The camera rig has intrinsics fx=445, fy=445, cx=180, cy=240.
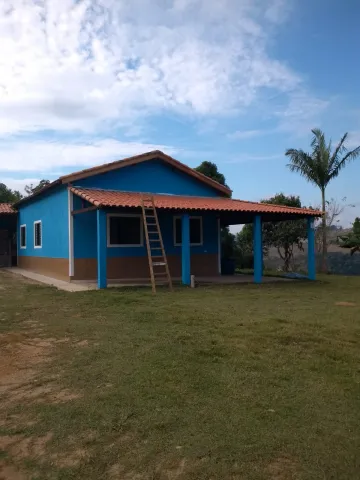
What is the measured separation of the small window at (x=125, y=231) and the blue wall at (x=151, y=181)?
4.35ft

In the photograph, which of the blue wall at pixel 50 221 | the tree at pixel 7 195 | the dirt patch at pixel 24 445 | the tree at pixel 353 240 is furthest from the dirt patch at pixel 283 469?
the tree at pixel 7 195

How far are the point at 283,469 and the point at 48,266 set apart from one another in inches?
582

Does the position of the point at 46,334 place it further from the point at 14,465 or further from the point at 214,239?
the point at 214,239

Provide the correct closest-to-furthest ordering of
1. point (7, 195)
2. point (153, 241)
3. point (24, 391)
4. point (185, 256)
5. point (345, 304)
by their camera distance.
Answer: point (24, 391)
point (345, 304)
point (185, 256)
point (153, 241)
point (7, 195)

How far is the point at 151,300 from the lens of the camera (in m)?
9.75

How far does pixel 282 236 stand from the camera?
834 inches

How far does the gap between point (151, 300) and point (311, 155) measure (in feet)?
42.6


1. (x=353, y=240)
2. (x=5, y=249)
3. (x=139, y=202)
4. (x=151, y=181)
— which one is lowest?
(x=5, y=249)

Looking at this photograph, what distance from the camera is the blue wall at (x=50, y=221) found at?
14.4 m

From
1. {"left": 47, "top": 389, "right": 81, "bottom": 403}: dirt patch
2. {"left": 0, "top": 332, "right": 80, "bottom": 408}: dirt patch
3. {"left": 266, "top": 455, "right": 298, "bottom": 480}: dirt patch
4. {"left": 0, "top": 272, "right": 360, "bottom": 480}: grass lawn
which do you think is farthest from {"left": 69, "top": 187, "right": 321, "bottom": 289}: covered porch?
{"left": 266, "top": 455, "right": 298, "bottom": 480}: dirt patch

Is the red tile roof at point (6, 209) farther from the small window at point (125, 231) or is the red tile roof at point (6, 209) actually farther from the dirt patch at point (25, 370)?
the dirt patch at point (25, 370)

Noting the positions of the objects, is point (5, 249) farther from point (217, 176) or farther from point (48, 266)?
point (217, 176)

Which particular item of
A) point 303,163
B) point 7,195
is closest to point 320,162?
point 303,163

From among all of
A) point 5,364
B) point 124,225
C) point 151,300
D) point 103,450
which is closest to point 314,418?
point 103,450
